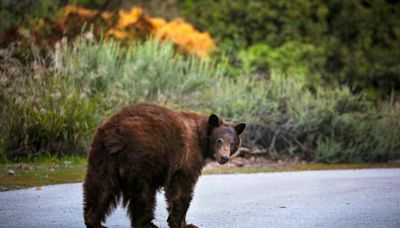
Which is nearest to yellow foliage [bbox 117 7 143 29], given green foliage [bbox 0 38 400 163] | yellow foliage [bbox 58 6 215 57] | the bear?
yellow foliage [bbox 58 6 215 57]

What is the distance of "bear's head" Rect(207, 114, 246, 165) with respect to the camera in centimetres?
971

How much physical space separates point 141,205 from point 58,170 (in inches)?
286

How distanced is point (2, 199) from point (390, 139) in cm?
1170

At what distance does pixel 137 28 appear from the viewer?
1083 inches

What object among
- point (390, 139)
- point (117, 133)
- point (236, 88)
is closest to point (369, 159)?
point (390, 139)

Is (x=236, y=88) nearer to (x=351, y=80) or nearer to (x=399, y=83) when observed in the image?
(x=351, y=80)

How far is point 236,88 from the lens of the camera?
2106 centimetres

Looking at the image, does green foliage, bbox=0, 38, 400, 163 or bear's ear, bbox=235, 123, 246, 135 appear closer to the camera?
bear's ear, bbox=235, 123, 246, 135

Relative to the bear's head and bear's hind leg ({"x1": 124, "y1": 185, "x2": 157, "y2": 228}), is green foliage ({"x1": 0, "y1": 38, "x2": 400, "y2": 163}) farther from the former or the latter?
bear's hind leg ({"x1": 124, "y1": 185, "x2": 157, "y2": 228})

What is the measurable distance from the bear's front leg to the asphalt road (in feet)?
1.98

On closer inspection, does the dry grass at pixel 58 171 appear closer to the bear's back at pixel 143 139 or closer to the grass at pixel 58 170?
the grass at pixel 58 170

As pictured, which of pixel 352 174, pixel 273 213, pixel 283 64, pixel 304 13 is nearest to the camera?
pixel 273 213

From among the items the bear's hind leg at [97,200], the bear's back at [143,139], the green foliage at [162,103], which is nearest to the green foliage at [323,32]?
the green foliage at [162,103]

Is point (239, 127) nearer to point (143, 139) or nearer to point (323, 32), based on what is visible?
point (143, 139)
